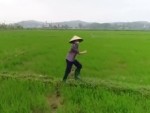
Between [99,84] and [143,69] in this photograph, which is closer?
[99,84]

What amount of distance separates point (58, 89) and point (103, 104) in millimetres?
1140

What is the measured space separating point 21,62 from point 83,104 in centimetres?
576

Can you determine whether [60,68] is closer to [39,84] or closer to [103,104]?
[39,84]

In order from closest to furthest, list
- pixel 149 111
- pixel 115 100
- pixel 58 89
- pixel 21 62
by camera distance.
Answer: pixel 149 111 < pixel 115 100 < pixel 58 89 < pixel 21 62

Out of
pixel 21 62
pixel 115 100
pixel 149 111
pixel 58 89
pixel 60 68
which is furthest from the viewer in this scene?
pixel 21 62

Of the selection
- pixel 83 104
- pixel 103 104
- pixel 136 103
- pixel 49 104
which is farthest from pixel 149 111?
pixel 49 104

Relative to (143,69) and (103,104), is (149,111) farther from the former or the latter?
(143,69)

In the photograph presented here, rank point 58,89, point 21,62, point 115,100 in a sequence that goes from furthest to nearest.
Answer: point 21,62 < point 58,89 < point 115,100

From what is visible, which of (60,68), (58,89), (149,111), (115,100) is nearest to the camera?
(149,111)

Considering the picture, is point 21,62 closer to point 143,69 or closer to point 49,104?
point 143,69

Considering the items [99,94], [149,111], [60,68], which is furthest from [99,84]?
[60,68]

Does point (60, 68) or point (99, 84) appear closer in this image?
point (99, 84)

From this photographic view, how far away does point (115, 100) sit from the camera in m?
5.74

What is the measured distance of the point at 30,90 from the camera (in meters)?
6.45
